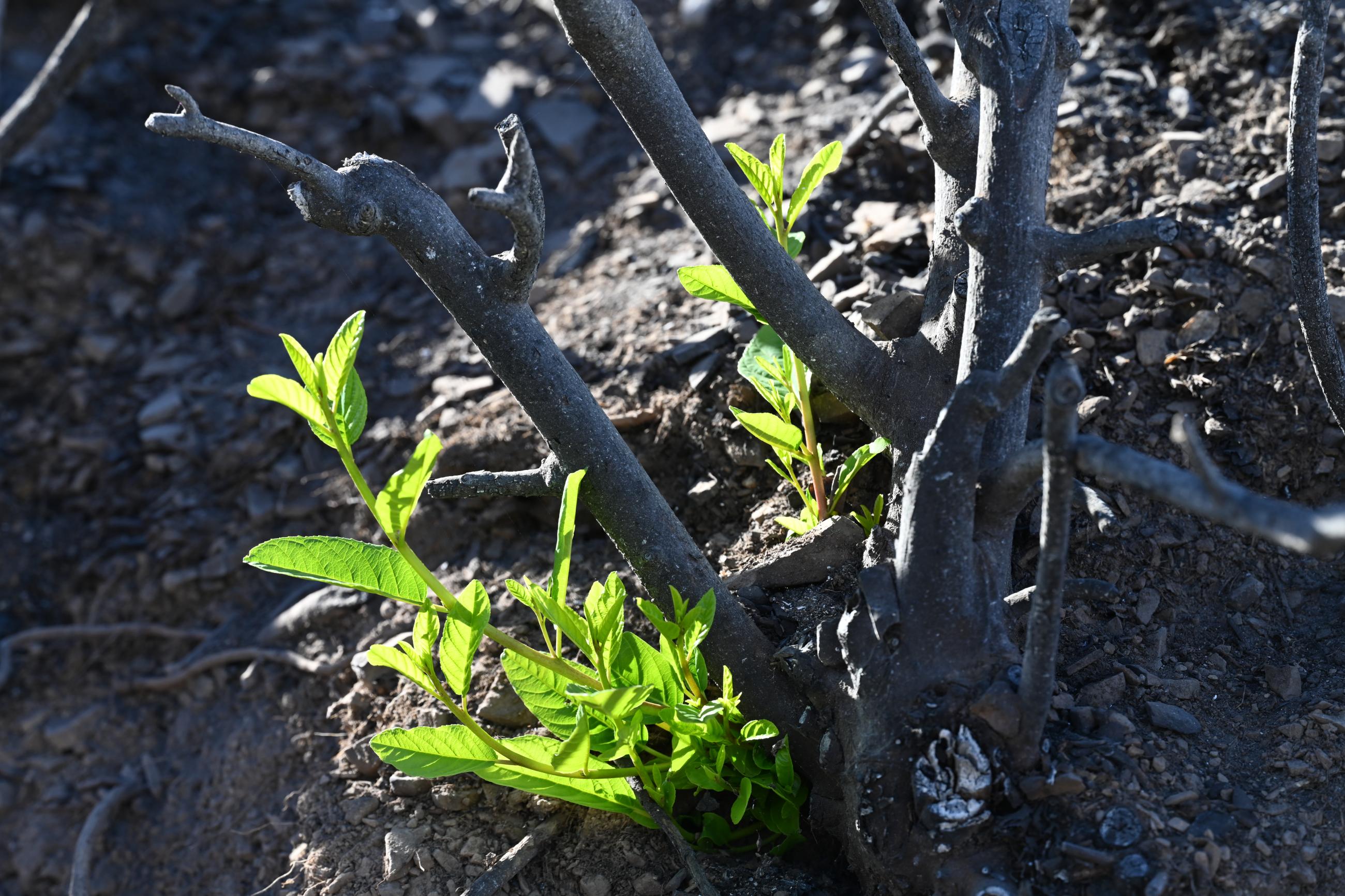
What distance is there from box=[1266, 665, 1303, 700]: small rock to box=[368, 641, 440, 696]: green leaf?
138 centimetres

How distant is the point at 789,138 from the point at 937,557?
2.05m

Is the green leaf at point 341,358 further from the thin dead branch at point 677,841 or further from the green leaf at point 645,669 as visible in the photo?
the thin dead branch at point 677,841

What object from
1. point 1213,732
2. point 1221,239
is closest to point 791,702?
point 1213,732

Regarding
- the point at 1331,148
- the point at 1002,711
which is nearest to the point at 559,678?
Result: the point at 1002,711

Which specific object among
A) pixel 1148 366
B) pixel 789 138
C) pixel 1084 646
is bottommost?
pixel 1084 646

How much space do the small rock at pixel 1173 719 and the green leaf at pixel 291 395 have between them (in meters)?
1.37

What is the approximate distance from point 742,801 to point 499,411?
1.35 meters

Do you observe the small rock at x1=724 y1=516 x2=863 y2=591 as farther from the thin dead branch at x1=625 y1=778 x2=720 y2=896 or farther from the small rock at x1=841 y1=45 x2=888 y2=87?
the small rock at x1=841 y1=45 x2=888 y2=87

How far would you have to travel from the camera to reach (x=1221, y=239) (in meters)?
2.28

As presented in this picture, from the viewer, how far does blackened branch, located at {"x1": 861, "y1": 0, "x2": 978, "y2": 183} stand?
1.77 meters

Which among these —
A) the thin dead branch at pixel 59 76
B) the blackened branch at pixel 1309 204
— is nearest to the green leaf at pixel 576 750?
the blackened branch at pixel 1309 204

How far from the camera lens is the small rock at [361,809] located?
6.76 feet

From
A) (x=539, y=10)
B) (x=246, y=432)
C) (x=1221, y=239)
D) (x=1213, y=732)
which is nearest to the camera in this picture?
(x=1213, y=732)

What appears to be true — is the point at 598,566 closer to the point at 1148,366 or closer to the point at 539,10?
the point at 1148,366
